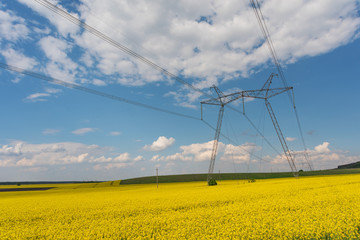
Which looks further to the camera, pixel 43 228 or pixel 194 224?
pixel 43 228

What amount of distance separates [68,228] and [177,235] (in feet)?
27.8

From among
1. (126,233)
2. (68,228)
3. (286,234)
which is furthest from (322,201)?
(68,228)

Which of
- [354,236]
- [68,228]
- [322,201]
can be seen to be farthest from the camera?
[322,201]

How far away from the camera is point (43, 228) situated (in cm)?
1642

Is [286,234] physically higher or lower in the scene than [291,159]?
lower

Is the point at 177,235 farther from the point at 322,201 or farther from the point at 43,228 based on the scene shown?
the point at 322,201

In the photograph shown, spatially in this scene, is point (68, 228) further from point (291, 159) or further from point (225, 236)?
point (291, 159)

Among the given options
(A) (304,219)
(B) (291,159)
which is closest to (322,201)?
(A) (304,219)

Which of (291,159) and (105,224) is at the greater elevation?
(291,159)

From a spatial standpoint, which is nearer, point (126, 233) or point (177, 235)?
point (177, 235)

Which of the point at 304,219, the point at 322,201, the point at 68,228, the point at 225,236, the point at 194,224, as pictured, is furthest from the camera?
the point at 322,201

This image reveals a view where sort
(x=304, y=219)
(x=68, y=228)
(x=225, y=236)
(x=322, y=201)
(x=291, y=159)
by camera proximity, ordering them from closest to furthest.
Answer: (x=225, y=236)
(x=304, y=219)
(x=68, y=228)
(x=322, y=201)
(x=291, y=159)

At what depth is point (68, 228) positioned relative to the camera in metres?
15.9

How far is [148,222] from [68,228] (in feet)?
18.1
